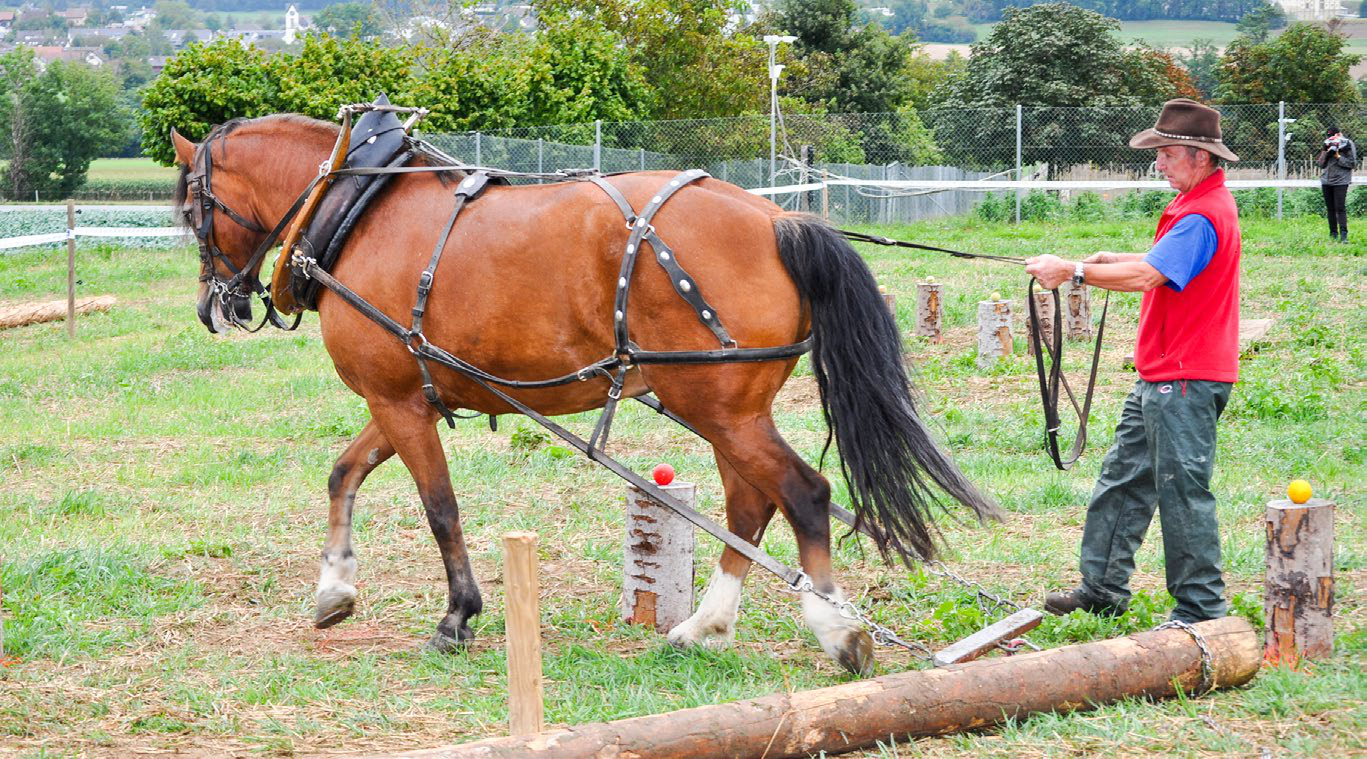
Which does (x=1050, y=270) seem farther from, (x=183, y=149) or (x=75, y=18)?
(x=75, y=18)

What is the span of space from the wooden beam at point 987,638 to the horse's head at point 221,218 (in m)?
3.18

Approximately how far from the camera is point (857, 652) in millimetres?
4191

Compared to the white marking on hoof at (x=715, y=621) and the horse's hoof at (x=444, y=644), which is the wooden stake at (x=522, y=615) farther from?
the horse's hoof at (x=444, y=644)

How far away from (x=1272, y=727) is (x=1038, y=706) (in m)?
0.65

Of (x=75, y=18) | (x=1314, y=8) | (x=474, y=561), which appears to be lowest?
(x=474, y=561)

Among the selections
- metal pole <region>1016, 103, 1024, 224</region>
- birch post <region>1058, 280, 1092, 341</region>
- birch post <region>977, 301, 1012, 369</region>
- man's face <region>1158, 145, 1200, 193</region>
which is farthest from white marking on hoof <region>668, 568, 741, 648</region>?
metal pole <region>1016, 103, 1024, 224</region>

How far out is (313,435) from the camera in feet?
27.5

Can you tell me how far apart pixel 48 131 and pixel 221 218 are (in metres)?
37.5

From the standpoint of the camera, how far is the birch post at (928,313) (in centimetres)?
1085

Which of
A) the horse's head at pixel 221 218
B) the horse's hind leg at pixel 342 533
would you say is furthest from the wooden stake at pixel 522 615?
the horse's head at pixel 221 218

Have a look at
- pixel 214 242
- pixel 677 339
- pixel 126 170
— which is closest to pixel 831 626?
pixel 677 339

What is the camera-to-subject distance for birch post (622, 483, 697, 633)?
4.82 meters

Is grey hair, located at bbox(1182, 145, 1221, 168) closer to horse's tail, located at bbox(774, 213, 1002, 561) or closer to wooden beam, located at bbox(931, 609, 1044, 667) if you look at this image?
horse's tail, located at bbox(774, 213, 1002, 561)

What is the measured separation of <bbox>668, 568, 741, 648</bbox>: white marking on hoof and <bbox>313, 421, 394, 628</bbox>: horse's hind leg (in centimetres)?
138
